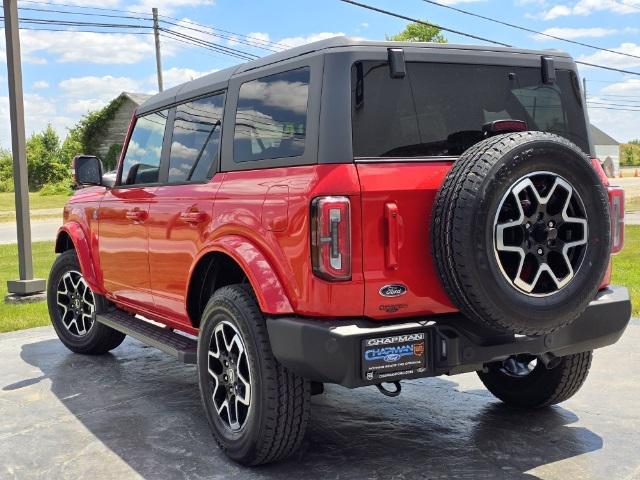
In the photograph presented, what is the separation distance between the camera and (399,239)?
3.19 metres

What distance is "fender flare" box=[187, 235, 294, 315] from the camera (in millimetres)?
3328

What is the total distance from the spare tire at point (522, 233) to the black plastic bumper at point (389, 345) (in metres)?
0.17

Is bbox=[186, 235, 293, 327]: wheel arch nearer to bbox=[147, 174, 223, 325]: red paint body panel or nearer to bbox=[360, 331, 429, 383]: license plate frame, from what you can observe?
bbox=[147, 174, 223, 325]: red paint body panel

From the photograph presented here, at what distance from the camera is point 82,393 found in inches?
200

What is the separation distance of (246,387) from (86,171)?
8.82 ft

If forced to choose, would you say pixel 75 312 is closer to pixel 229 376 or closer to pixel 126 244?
pixel 126 244

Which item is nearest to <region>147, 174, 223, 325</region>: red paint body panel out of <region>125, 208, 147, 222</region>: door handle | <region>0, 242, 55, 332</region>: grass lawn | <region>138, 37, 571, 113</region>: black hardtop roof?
<region>125, 208, 147, 222</region>: door handle

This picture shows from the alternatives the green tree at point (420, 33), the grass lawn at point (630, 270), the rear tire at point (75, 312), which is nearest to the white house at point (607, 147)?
the green tree at point (420, 33)

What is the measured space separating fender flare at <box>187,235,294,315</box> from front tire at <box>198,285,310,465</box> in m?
0.15

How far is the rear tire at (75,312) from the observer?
601 cm

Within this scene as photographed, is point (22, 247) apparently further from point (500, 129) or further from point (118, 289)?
point (500, 129)

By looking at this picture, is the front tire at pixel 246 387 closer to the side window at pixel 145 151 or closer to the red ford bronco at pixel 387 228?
the red ford bronco at pixel 387 228

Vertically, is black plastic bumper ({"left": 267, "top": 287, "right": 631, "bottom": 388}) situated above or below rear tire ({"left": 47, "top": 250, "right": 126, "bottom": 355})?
above

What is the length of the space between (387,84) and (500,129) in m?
0.59
